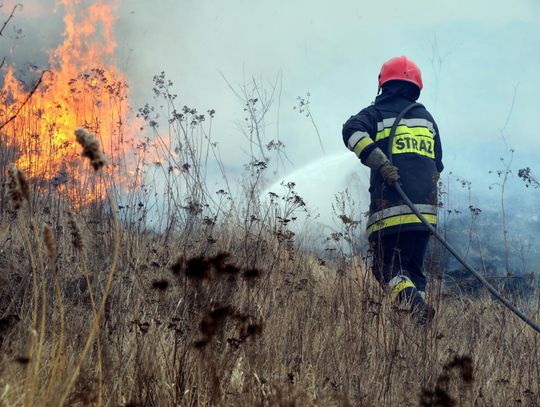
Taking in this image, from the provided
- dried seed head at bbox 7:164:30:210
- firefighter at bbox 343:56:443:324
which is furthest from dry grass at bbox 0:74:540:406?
firefighter at bbox 343:56:443:324

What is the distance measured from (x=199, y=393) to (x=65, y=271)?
223cm

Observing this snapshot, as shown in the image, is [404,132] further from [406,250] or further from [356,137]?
[406,250]

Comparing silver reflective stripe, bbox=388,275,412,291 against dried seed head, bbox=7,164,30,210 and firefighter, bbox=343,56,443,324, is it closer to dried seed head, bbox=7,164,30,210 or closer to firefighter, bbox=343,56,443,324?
firefighter, bbox=343,56,443,324

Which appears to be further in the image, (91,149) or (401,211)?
(401,211)

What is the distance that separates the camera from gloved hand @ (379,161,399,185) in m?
4.47

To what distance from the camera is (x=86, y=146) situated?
1196mm

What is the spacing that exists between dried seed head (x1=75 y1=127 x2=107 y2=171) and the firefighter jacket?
3444mm

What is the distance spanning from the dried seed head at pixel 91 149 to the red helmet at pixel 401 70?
4.35m

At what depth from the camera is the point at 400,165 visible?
483cm

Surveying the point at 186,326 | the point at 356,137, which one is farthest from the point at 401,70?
the point at 186,326

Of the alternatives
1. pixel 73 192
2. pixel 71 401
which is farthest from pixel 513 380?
pixel 73 192

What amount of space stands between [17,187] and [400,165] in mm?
3947

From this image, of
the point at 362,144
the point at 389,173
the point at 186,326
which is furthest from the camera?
the point at 362,144

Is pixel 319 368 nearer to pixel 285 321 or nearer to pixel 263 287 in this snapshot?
pixel 285 321
